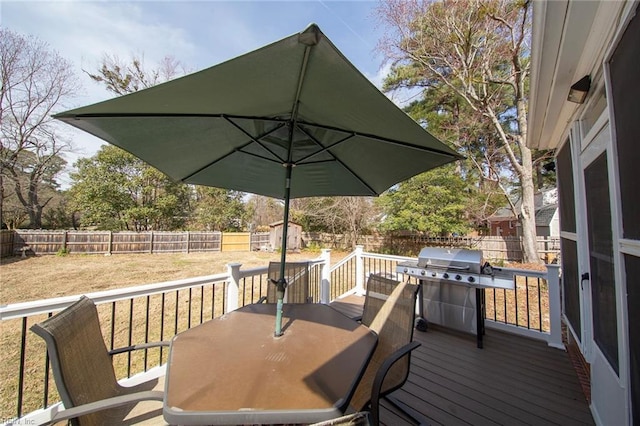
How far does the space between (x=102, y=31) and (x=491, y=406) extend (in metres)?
10.6

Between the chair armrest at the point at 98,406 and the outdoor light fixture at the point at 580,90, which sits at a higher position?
the outdoor light fixture at the point at 580,90

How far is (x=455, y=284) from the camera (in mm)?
3320

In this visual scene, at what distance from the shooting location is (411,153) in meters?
2.06

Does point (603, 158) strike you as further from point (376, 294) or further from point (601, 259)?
point (376, 294)

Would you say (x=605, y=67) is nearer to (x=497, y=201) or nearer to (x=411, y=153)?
(x=411, y=153)

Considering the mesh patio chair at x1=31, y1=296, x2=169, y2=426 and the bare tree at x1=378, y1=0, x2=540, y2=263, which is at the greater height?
the bare tree at x1=378, y1=0, x2=540, y2=263

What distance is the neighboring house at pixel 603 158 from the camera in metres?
1.22

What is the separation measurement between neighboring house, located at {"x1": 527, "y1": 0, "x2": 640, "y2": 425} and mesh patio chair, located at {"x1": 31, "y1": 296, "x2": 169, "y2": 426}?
233cm

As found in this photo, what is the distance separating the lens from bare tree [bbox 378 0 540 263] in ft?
24.1

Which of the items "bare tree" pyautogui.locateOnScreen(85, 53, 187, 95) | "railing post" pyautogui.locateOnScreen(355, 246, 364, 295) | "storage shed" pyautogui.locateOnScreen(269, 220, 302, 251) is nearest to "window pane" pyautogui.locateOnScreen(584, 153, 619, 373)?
"railing post" pyautogui.locateOnScreen(355, 246, 364, 295)

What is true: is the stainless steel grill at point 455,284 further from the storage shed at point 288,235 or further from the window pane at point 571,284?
the storage shed at point 288,235

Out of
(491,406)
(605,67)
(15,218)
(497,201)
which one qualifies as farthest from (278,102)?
(15,218)

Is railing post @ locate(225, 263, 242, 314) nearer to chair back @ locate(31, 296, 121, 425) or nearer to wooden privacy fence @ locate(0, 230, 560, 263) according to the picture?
chair back @ locate(31, 296, 121, 425)

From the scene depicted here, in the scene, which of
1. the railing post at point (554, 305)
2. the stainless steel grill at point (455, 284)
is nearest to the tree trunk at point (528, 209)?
the railing post at point (554, 305)
